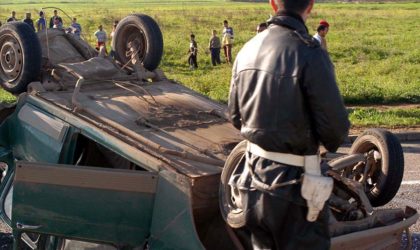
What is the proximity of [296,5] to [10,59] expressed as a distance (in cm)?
313

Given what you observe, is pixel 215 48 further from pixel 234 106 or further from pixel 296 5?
pixel 296 5

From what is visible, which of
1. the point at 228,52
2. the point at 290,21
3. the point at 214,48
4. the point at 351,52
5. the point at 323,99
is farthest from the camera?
the point at 351,52

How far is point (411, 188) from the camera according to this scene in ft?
23.4

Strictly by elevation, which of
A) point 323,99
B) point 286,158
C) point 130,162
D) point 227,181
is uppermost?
point 323,99

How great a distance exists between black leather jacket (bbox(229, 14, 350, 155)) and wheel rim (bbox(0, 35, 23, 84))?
2.79 m

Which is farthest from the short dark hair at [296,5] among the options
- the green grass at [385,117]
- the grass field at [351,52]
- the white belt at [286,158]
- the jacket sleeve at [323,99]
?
the grass field at [351,52]

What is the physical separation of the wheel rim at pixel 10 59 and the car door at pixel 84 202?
Answer: 163 cm

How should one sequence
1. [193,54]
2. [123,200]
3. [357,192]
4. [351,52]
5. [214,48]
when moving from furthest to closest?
[351,52]
[214,48]
[193,54]
[357,192]
[123,200]

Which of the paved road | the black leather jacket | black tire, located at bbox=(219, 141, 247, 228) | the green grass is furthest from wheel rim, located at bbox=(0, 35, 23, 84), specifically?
the green grass

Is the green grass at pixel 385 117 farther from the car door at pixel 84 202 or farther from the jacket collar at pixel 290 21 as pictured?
the jacket collar at pixel 290 21

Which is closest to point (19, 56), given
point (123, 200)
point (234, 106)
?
point (123, 200)

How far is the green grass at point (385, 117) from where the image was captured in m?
10.5

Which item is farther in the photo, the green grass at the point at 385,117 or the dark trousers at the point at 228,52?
the dark trousers at the point at 228,52

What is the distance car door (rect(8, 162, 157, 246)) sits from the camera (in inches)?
153
